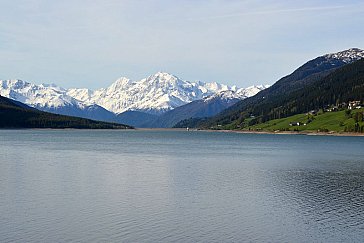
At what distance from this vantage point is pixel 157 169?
9438cm

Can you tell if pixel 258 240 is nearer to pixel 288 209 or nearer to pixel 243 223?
pixel 243 223

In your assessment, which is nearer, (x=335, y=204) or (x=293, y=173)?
(x=335, y=204)

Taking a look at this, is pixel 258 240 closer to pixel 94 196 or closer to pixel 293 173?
pixel 94 196

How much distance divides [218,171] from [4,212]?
47.5 metres

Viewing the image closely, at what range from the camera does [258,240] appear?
42.5 m

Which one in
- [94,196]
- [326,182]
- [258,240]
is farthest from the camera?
[326,182]

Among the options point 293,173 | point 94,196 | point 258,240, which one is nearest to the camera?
point 258,240

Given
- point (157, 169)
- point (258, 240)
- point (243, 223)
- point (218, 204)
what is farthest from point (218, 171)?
point (258, 240)

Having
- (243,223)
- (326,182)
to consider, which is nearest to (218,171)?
(326,182)

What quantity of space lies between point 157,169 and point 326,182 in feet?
107

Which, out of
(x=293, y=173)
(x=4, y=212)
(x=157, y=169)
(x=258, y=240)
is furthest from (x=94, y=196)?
(x=293, y=173)

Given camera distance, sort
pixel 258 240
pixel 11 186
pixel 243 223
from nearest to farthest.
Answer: pixel 258 240, pixel 243 223, pixel 11 186

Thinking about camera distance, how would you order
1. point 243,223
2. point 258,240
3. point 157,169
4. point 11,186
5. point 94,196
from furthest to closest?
point 157,169, point 11,186, point 94,196, point 243,223, point 258,240

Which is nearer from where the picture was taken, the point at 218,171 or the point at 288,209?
the point at 288,209
